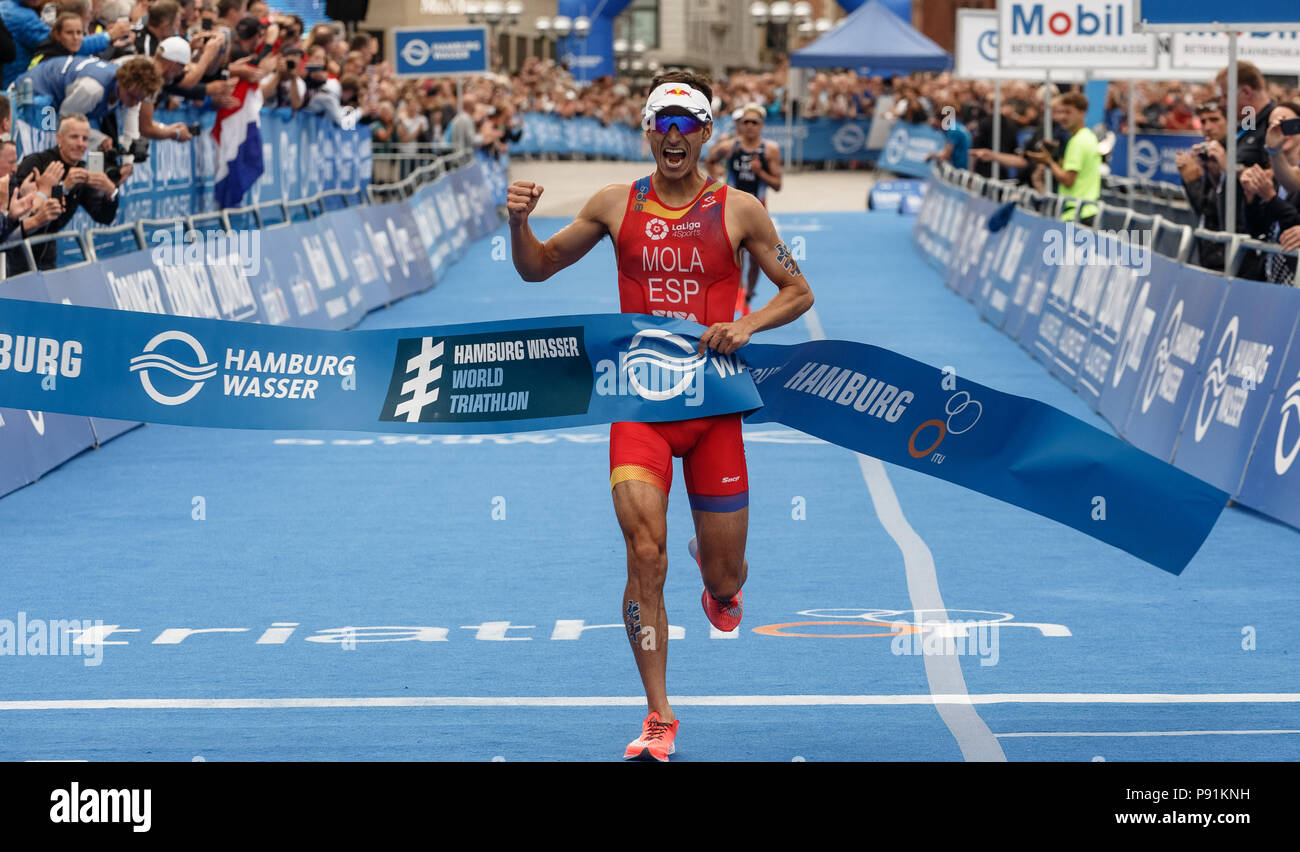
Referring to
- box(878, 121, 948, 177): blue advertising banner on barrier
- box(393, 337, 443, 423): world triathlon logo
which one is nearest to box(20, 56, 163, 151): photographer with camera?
box(393, 337, 443, 423): world triathlon logo

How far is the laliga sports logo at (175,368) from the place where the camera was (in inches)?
271

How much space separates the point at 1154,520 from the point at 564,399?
88.6 inches

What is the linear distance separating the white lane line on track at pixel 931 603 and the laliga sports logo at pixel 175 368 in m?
3.02

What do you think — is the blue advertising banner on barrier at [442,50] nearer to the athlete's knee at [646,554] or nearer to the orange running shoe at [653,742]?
the athlete's knee at [646,554]

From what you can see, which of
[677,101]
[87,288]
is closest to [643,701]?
[677,101]

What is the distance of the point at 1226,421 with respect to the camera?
11.1 metres

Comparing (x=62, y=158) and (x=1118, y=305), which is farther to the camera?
(x=1118, y=305)

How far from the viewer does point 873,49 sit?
1813 inches

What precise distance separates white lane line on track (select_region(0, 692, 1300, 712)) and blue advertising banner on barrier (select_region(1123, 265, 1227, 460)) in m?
4.99

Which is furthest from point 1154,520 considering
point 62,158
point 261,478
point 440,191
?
point 440,191

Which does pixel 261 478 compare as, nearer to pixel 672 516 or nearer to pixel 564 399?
pixel 672 516

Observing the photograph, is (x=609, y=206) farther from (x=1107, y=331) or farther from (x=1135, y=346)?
(x=1107, y=331)

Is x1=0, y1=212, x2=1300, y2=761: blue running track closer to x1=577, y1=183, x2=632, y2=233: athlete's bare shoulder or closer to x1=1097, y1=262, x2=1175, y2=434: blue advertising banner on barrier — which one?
x1=577, y1=183, x2=632, y2=233: athlete's bare shoulder

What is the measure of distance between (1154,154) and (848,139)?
65.0ft
